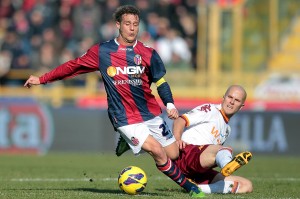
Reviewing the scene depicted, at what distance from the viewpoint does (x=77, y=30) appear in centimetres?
2228

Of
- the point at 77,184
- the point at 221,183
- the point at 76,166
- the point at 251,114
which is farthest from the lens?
the point at 251,114

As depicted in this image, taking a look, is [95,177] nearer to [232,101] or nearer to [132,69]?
[232,101]

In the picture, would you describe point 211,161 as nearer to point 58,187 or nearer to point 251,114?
point 58,187

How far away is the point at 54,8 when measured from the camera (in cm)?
2278

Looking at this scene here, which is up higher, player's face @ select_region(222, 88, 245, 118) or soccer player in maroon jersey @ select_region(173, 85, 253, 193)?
player's face @ select_region(222, 88, 245, 118)

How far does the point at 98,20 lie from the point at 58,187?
1172 centimetres

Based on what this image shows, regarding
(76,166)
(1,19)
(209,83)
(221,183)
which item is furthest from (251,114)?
(221,183)

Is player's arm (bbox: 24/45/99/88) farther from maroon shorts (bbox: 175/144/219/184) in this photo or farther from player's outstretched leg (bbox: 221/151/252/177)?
player's outstretched leg (bbox: 221/151/252/177)

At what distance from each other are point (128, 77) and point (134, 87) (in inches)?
5.6

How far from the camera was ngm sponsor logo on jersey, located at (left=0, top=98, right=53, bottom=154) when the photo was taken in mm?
19375

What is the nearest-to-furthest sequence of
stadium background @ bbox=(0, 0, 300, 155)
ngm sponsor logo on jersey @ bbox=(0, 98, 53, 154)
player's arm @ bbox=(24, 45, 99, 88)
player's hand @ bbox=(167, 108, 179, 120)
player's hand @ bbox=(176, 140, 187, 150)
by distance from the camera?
player's hand @ bbox=(167, 108, 179, 120) < player's arm @ bbox=(24, 45, 99, 88) < player's hand @ bbox=(176, 140, 187, 150) < ngm sponsor logo on jersey @ bbox=(0, 98, 53, 154) < stadium background @ bbox=(0, 0, 300, 155)

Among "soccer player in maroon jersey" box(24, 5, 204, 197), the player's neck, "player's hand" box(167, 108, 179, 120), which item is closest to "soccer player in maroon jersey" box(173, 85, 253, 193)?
"soccer player in maroon jersey" box(24, 5, 204, 197)

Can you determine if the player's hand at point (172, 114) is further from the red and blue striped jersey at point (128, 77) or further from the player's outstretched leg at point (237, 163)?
the player's outstretched leg at point (237, 163)

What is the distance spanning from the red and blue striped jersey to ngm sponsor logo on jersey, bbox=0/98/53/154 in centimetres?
962
